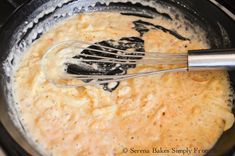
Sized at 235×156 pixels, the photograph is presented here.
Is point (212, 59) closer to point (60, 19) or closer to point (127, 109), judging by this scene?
point (127, 109)

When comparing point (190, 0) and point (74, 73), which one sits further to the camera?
point (190, 0)

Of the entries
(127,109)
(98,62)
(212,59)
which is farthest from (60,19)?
(212,59)

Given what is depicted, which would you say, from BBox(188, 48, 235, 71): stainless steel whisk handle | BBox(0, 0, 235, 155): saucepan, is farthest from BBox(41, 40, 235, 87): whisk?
BBox(0, 0, 235, 155): saucepan

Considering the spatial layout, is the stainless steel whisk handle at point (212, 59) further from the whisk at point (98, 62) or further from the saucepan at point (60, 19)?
the saucepan at point (60, 19)

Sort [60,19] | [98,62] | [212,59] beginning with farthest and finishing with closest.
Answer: [60,19], [98,62], [212,59]

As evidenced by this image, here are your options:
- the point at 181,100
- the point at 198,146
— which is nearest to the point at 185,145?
the point at 198,146

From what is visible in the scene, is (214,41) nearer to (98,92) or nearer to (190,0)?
(190,0)
